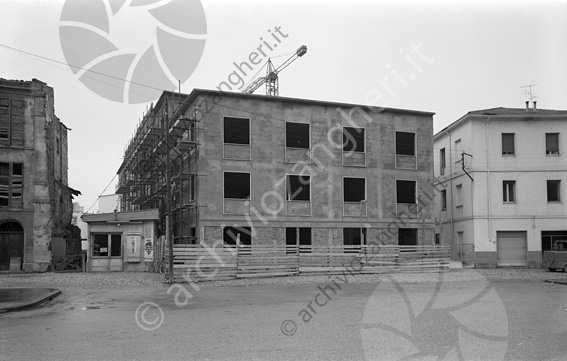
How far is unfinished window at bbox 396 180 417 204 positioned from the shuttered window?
22523 millimetres

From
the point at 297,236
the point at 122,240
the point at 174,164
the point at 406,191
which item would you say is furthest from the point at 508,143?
the point at 122,240

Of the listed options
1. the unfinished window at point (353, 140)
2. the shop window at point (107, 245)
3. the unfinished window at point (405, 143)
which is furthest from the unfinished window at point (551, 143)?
the shop window at point (107, 245)

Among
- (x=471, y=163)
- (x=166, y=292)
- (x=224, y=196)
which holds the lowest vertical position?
(x=166, y=292)

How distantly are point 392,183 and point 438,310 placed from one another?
2118 cm

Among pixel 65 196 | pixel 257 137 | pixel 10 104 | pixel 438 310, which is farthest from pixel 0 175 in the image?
pixel 438 310

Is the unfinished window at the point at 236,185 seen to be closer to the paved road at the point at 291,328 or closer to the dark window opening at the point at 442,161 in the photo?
the paved road at the point at 291,328

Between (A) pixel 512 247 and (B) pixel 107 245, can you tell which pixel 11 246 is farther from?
(A) pixel 512 247

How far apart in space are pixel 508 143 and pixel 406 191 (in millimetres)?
7819

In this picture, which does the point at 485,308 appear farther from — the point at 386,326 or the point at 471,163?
the point at 471,163

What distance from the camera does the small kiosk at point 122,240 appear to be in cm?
3006

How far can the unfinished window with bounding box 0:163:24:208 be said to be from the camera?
2925 cm

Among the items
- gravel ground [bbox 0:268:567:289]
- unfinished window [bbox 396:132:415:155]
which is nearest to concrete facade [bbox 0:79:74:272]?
gravel ground [bbox 0:268:567:289]

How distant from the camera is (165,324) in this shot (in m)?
10.9

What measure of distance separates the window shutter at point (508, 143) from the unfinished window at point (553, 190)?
316 cm
